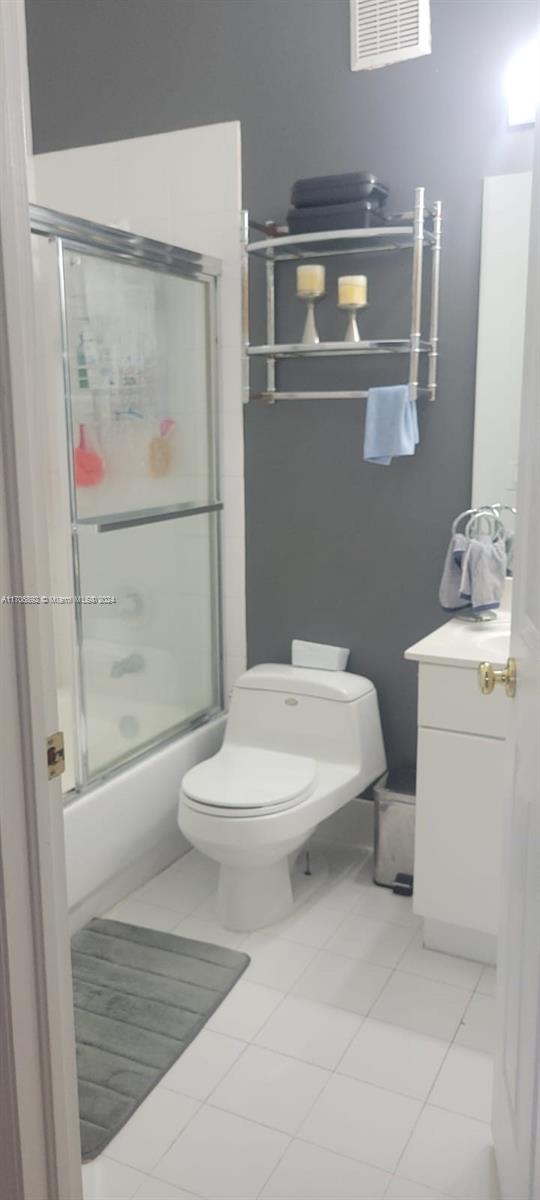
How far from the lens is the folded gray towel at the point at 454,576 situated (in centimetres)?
245

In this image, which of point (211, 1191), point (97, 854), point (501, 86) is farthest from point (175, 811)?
point (501, 86)

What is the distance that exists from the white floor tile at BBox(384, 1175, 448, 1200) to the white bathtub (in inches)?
40.8

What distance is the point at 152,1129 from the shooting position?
1.83 m

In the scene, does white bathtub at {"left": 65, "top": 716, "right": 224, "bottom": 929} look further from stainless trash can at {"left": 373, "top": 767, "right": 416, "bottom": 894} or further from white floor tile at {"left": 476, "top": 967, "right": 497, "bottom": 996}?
white floor tile at {"left": 476, "top": 967, "right": 497, "bottom": 996}

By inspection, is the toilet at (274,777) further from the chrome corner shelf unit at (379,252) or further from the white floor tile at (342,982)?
the chrome corner shelf unit at (379,252)

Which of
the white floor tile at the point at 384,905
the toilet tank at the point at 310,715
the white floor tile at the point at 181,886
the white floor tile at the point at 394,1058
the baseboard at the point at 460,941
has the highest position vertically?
the toilet tank at the point at 310,715

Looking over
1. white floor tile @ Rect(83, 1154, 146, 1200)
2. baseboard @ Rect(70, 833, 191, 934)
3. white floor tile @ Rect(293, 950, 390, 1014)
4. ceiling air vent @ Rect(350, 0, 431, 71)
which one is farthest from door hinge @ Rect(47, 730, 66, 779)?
ceiling air vent @ Rect(350, 0, 431, 71)

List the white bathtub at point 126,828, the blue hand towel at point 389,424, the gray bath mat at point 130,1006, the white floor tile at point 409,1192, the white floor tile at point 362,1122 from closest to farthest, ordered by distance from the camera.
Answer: the white floor tile at point 409,1192 → the white floor tile at point 362,1122 → the gray bath mat at point 130,1006 → the white bathtub at point 126,828 → the blue hand towel at point 389,424

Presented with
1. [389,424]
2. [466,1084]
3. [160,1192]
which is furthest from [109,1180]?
[389,424]

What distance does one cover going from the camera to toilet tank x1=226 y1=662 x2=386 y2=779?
107 inches

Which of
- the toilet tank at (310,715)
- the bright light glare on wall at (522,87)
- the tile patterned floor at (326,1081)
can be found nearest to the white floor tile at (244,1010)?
the tile patterned floor at (326,1081)

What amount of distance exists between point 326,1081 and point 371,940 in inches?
21.2

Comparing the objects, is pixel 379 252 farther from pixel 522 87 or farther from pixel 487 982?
pixel 487 982

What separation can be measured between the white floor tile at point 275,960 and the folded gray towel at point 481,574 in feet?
3.23
